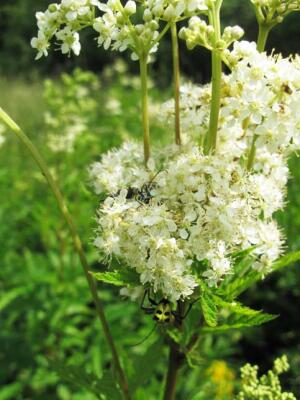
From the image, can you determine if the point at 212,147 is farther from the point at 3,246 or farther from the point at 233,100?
the point at 3,246

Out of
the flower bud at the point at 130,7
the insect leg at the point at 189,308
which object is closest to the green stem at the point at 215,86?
the flower bud at the point at 130,7

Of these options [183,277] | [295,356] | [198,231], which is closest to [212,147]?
[198,231]

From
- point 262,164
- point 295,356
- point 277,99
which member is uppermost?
point 277,99

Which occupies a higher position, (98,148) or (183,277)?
(98,148)

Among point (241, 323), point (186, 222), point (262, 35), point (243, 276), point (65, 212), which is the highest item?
point (262, 35)

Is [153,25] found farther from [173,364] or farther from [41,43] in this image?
[173,364]

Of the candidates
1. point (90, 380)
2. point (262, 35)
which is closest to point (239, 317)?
point (90, 380)

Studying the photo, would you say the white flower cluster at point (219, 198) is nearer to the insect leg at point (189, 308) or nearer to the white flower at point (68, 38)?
the insect leg at point (189, 308)
